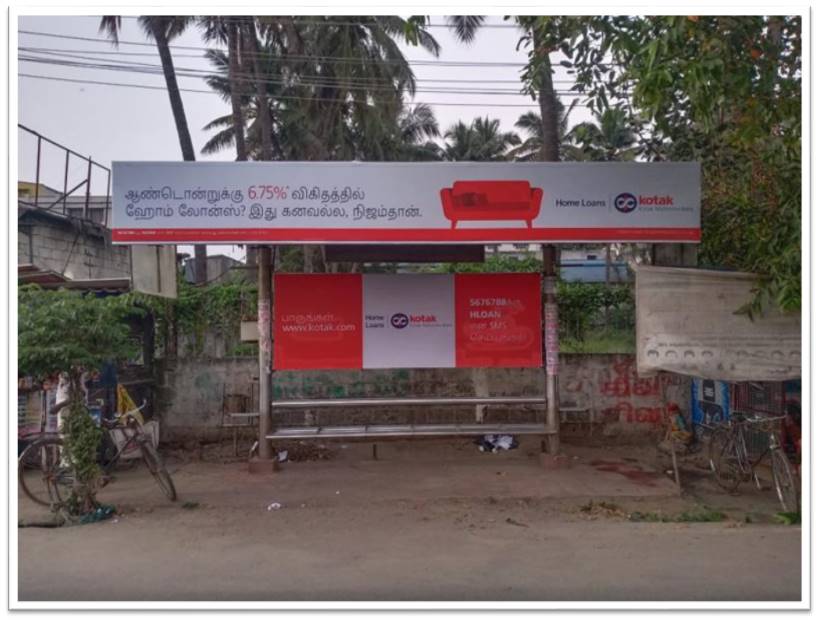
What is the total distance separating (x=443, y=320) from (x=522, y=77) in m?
3.01

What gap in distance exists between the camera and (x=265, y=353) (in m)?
8.97

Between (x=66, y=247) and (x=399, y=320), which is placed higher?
(x=66, y=247)

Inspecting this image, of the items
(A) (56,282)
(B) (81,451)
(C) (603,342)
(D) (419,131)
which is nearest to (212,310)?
(A) (56,282)

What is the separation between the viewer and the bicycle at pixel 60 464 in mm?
7496

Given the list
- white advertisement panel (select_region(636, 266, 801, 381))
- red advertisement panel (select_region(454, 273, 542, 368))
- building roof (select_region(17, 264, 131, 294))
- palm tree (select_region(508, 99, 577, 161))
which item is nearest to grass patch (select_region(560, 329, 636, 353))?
red advertisement panel (select_region(454, 273, 542, 368))

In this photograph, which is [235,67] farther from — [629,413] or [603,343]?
[629,413]

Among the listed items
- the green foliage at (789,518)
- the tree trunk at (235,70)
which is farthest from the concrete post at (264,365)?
the tree trunk at (235,70)

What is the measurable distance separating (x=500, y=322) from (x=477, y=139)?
40.8 m

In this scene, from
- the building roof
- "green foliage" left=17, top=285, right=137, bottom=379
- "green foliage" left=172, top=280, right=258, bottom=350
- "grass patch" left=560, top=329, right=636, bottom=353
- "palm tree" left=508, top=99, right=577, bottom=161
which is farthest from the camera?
"palm tree" left=508, top=99, right=577, bottom=161

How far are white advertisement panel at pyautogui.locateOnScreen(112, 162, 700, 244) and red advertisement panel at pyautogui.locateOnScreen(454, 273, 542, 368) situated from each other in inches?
66.4

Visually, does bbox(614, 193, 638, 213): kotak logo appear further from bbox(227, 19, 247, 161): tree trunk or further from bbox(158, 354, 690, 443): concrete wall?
bbox(227, 19, 247, 161): tree trunk

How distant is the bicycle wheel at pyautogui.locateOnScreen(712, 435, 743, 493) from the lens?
825 centimetres

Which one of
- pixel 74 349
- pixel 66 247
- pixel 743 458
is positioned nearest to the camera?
pixel 74 349

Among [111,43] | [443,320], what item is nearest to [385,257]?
[443,320]
